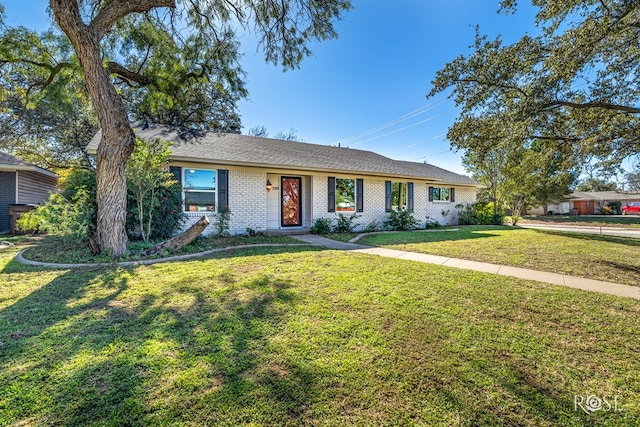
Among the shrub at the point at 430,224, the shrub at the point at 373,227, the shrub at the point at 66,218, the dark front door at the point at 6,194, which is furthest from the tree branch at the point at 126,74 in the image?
the shrub at the point at 430,224

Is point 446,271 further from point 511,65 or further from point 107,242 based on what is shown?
point 107,242

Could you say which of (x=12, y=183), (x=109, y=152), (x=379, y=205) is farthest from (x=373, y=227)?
(x=12, y=183)

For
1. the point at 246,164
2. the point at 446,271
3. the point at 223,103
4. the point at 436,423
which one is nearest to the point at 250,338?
the point at 436,423

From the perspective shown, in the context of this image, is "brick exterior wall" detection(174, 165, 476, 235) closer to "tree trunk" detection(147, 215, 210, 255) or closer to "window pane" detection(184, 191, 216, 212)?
"window pane" detection(184, 191, 216, 212)

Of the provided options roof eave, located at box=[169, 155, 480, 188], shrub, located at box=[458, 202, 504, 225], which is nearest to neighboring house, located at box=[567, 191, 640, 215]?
shrub, located at box=[458, 202, 504, 225]

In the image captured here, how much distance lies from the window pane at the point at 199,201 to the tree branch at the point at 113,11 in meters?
4.77

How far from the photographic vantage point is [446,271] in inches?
217

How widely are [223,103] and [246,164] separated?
12.6 m

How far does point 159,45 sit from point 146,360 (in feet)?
39.0

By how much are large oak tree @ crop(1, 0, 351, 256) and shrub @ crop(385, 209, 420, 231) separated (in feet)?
26.7

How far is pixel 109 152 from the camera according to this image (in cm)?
651

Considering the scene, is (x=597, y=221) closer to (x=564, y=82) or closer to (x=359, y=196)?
(x=359, y=196)

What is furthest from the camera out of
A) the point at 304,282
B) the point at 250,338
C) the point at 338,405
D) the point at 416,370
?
the point at 304,282

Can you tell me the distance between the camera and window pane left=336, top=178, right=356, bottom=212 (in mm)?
12648
